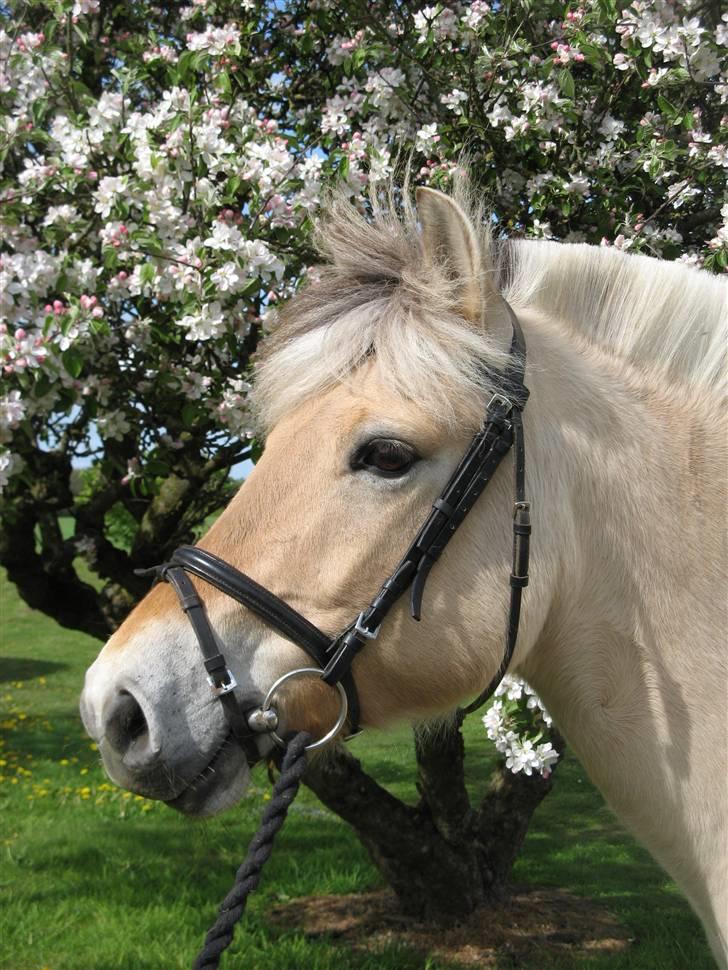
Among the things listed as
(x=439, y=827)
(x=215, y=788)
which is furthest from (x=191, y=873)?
(x=215, y=788)

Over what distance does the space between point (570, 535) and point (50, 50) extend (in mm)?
3180

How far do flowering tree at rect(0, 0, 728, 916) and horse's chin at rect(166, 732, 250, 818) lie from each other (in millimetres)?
1621

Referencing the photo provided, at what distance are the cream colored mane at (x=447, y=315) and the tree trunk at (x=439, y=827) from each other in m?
2.78

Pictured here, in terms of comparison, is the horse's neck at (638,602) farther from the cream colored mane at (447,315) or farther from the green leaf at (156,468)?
the green leaf at (156,468)

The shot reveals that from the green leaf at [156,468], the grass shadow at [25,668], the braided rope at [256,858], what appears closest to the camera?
the braided rope at [256,858]

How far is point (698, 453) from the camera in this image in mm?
1883

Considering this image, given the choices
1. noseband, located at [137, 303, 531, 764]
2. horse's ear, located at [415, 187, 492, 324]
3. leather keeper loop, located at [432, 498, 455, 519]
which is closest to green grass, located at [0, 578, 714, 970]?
noseband, located at [137, 303, 531, 764]

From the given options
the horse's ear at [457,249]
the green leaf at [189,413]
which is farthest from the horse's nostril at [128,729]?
the green leaf at [189,413]

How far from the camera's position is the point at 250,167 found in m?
3.27

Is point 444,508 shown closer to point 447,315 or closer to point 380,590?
point 380,590

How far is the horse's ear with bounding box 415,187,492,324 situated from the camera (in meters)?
1.79

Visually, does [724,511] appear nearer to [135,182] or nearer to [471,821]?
[135,182]

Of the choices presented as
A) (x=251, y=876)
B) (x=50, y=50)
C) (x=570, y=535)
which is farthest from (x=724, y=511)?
(x=50, y=50)

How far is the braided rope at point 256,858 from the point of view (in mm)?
1622
